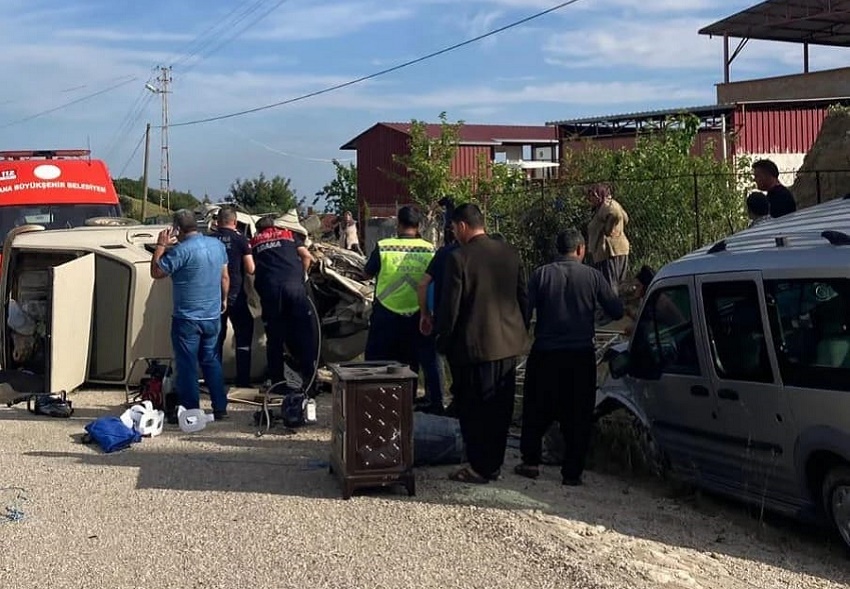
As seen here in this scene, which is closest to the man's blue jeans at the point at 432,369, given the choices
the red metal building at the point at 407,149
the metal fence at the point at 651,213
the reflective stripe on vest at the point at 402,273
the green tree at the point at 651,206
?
the reflective stripe on vest at the point at 402,273

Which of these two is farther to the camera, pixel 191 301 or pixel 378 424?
pixel 191 301

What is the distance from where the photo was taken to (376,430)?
21.9 ft

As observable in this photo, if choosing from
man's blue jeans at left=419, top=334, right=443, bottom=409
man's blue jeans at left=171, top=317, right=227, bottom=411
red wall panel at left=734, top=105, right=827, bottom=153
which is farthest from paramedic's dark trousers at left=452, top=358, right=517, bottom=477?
red wall panel at left=734, top=105, right=827, bottom=153

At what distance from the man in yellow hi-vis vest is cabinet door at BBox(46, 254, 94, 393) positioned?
352 centimetres

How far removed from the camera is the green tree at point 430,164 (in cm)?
3005

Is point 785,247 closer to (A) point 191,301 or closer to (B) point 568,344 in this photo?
(B) point 568,344

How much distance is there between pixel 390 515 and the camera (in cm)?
636

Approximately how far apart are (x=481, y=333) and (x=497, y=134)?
38.0 metres

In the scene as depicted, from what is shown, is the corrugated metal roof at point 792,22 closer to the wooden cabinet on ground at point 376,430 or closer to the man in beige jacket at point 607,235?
the man in beige jacket at point 607,235

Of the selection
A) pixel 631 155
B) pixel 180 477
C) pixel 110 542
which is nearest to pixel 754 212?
pixel 180 477

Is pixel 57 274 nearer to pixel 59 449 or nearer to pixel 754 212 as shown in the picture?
pixel 59 449

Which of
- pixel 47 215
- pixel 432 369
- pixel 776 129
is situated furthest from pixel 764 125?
pixel 432 369

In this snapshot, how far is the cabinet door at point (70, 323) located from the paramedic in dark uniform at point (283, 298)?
1.83 meters

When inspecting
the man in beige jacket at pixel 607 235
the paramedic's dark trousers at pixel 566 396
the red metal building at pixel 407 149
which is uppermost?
the red metal building at pixel 407 149
